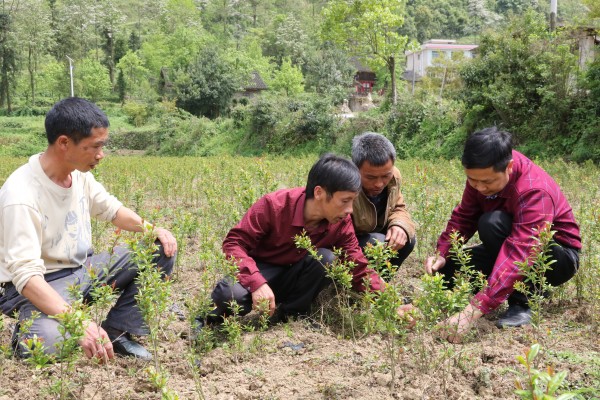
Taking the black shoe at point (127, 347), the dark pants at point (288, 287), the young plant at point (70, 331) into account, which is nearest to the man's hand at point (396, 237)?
the dark pants at point (288, 287)

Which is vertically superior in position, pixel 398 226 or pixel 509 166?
pixel 509 166

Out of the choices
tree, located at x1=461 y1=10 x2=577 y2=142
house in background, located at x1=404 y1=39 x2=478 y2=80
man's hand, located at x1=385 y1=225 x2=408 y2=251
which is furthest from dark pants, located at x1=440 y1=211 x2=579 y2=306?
house in background, located at x1=404 y1=39 x2=478 y2=80

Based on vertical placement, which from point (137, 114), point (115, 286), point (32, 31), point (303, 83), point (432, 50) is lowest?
point (137, 114)

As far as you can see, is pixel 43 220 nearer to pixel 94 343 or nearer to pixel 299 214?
pixel 94 343

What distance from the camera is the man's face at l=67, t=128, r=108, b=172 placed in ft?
9.05

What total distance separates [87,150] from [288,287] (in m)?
1.38

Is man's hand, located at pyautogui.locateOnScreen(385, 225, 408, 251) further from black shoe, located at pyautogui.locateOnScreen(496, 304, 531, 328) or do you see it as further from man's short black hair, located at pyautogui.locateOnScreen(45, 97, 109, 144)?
man's short black hair, located at pyautogui.locateOnScreen(45, 97, 109, 144)

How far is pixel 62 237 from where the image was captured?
290cm

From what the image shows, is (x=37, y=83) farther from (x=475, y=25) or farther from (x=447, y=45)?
(x=475, y=25)

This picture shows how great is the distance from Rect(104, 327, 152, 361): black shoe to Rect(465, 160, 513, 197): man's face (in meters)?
1.92

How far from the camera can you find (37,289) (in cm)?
242

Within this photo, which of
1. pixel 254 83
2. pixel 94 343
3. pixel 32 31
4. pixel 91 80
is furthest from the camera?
pixel 32 31

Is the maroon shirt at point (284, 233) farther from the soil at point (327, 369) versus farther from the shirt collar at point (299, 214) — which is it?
the soil at point (327, 369)

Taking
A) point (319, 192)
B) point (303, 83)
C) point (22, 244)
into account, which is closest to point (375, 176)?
point (319, 192)
